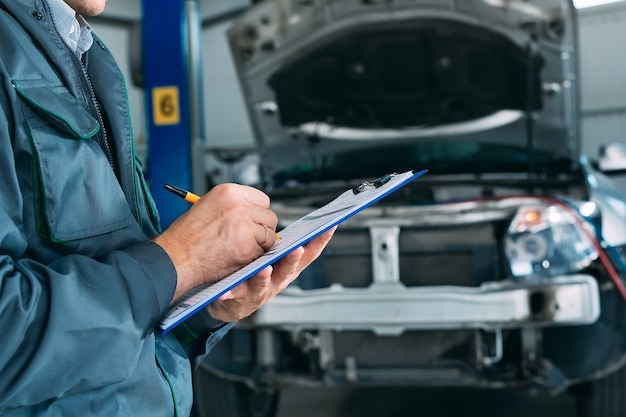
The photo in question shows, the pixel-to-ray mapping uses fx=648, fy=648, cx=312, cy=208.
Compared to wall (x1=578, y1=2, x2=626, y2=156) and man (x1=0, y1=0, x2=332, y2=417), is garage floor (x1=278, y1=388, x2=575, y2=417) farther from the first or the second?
wall (x1=578, y1=2, x2=626, y2=156)

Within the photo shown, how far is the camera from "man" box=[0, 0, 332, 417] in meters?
0.65

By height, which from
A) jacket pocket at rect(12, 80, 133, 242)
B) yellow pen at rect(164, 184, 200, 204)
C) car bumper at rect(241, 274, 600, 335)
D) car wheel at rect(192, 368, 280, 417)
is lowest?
car wheel at rect(192, 368, 280, 417)

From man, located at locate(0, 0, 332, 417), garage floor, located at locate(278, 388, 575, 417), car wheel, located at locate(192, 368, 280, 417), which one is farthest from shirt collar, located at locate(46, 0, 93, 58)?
garage floor, located at locate(278, 388, 575, 417)

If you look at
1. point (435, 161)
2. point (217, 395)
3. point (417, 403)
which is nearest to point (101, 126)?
point (217, 395)

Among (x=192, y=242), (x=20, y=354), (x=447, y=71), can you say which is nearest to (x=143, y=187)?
(x=192, y=242)

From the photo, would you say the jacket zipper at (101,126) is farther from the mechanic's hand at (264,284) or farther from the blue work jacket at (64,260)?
the mechanic's hand at (264,284)

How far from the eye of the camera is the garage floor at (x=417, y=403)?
3.03m

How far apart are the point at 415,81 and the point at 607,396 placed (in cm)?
152

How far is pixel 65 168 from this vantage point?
0.72m

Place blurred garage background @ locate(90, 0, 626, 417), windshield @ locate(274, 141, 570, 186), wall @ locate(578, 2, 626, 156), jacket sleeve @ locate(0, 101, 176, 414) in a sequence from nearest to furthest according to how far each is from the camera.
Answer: jacket sleeve @ locate(0, 101, 176, 414) → windshield @ locate(274, 141, 570, 186) → blurred garage background @ locate(90, 0, 626, 417) → wall @ locate(578, 2, 626, 156)

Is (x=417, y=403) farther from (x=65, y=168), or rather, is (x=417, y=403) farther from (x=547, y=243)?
(x=65, y=168)

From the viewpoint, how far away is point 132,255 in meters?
0.74

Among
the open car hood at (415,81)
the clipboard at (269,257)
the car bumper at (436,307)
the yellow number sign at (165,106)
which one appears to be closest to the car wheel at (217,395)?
the car bumper at (436,307)

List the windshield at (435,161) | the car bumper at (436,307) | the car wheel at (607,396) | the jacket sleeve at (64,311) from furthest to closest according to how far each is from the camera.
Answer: the windshield at (435,161) < the car wheel at (607,396) < the car bumper at (436,307) < the jacket sleeve at (64,311)
